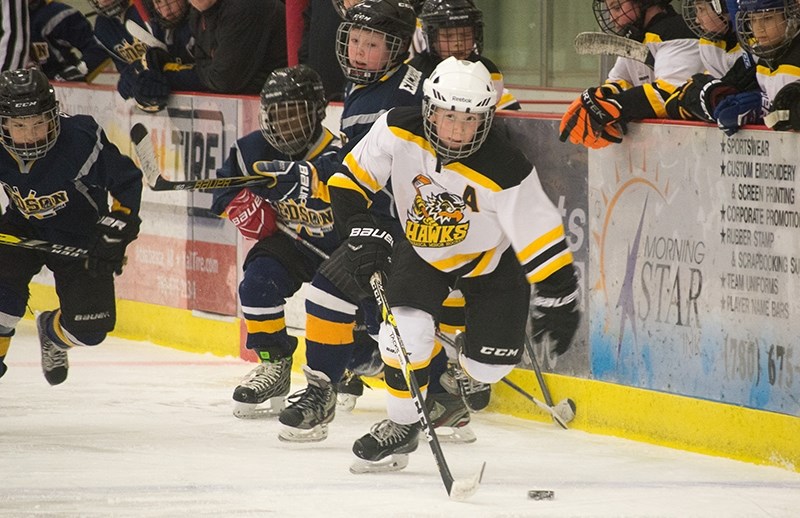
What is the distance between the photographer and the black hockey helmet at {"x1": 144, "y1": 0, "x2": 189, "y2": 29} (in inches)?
268

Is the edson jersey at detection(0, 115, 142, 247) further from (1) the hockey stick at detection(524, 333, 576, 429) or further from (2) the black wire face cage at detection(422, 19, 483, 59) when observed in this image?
(1) the hockey stick at detection(524, 333, 576, 429)

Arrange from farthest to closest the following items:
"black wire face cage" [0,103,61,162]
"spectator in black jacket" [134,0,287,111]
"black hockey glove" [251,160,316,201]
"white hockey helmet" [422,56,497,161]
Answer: "spectator in black jacket" [134,0,287,111] → "black hockey glove" [251,160,316,201] → "black wire face cage" [0,103,61,162] → "white hockey helmet" [422,56,497,161]

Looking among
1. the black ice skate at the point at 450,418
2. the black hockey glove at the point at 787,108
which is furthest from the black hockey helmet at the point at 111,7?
the black hockey glove at the point at 787,108

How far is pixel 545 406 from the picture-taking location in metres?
5.38

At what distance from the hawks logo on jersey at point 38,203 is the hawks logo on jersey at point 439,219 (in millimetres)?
1435

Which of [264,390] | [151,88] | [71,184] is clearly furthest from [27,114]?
[151,88]

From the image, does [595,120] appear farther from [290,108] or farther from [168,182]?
[168,182]

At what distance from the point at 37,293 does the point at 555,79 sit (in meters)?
3.08

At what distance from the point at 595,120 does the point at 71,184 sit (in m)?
1.81

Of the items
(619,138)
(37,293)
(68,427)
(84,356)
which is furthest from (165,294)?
(619,138)

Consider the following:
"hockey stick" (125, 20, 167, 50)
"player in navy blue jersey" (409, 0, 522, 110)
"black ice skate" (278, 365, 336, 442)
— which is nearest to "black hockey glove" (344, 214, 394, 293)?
"black ice skate" (278, 365, 336, 442)

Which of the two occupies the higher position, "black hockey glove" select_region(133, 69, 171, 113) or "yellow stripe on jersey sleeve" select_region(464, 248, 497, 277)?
"black hockey glove" select_region(133, 69, 171, 113)

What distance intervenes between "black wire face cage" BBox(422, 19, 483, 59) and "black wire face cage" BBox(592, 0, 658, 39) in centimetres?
44

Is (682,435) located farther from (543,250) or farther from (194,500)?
(194,500)
